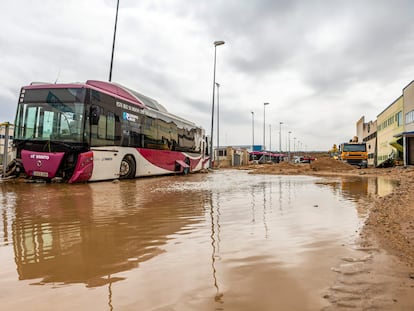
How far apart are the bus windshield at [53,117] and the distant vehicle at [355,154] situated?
28216 millimetres

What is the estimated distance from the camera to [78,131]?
453 inches

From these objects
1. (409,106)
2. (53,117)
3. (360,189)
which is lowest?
(360,189)

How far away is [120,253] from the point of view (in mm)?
3561

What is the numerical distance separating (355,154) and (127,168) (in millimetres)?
25715

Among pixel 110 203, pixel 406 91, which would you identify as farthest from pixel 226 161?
pixel 110 203

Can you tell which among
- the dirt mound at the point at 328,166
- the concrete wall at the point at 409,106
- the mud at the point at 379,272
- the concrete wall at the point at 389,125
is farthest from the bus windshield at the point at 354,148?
the mud at the point at 379,272

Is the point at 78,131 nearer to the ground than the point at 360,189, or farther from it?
farther from it

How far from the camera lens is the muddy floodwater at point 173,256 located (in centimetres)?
Result: 239

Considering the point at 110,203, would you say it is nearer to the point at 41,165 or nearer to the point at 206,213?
the point at 206,213

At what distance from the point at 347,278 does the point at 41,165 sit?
1119 centimetres

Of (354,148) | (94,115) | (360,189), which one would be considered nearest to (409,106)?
(354,148)

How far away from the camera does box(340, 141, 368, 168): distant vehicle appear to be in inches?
1275

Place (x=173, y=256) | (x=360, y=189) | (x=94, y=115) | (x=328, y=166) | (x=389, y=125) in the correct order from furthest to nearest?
(x=389, y=125), (x=328, y=166), (x=94, y=115), (x=360, y=189), (x=173, y=256)

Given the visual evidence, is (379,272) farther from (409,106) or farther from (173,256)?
(409,106)
